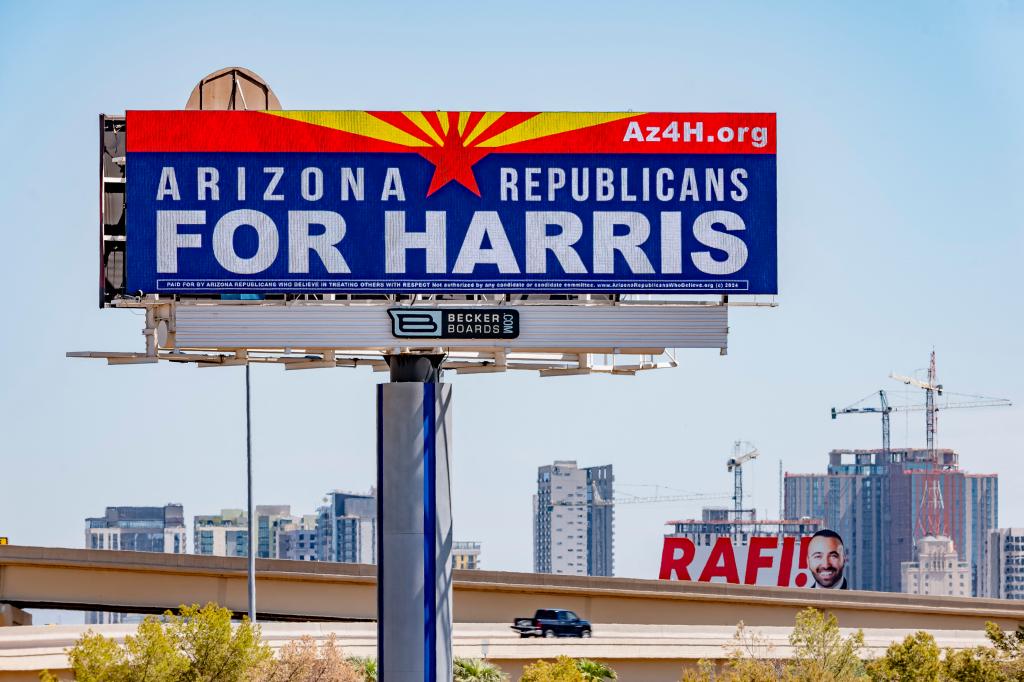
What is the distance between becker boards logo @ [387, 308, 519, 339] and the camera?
42.7m

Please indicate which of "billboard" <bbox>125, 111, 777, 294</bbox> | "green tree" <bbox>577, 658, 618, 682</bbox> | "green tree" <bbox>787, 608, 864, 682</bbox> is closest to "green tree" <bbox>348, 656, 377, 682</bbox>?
"green tree" <bbox>577, 658, 618, 682</bbox>

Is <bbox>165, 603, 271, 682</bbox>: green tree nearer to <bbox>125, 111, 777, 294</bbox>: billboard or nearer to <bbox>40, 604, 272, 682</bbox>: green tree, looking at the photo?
<bbox>40, 604, 272, 682</bbox>: green tree

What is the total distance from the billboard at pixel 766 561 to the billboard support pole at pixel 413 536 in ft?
358

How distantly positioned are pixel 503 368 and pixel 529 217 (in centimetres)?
447

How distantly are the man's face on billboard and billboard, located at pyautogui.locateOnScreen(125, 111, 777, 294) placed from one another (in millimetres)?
114045

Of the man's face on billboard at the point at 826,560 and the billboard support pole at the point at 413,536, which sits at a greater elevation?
the billboard support pole at the point at 413,536

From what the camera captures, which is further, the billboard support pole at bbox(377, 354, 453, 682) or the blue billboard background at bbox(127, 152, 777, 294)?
the blue billboard background at bbox(127, 152, 777, 294)

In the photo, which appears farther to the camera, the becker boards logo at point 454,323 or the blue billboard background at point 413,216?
the blue billboard background at point 413,216

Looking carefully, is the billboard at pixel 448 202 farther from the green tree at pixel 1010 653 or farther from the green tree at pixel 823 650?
the green tree at pixel 1010 653

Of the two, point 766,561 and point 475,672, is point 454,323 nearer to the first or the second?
point 475,672

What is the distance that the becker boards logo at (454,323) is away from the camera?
4272 cm

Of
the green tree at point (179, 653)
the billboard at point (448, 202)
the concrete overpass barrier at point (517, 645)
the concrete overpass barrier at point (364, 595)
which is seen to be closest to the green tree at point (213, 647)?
the green tree at point (179, 653)

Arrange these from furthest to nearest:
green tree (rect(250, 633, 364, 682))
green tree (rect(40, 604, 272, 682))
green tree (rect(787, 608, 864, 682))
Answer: green tree (rect(787, 608, 864, 682)), green tree (rect(250, 633, 364, 682)), green tree (rect(40, 604, 272, 682))

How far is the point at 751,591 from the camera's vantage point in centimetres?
8988
